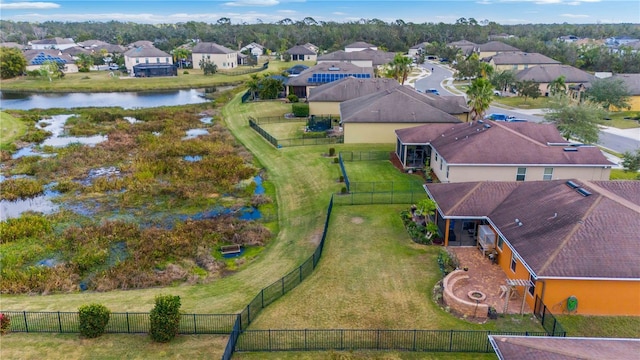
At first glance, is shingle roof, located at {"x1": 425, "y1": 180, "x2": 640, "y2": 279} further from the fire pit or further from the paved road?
the paved road

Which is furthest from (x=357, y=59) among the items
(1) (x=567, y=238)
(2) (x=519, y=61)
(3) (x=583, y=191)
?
(1) (x=567, y=238)

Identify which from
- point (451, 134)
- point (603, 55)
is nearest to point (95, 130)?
point (451, 134)

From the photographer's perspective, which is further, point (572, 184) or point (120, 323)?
point (572, 184)

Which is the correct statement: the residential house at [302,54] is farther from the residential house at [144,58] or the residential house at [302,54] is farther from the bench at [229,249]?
the bench at [229,249]

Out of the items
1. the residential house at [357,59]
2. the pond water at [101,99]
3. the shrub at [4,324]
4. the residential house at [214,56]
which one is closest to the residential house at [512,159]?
the shrub at [4,324]

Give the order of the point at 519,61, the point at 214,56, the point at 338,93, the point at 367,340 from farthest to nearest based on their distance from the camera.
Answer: the point at 214,56
the point at 519,61
the point at 338,93
the point at 367,340

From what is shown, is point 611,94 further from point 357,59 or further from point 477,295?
point 357,59
